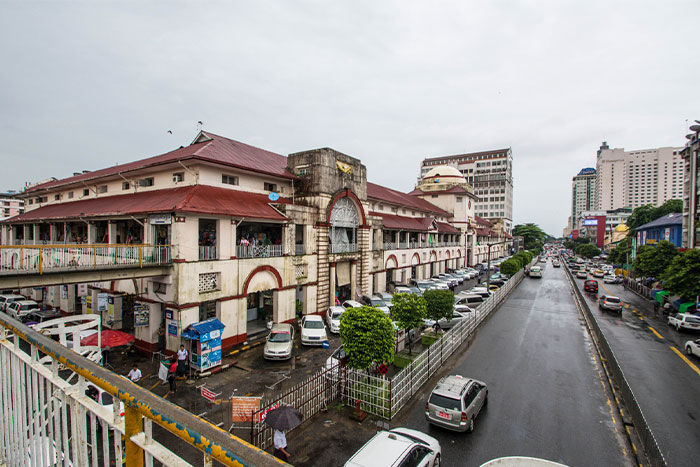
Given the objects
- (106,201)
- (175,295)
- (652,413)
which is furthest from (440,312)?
(106,201)

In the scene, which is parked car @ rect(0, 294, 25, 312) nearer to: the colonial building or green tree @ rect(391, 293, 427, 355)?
the colonial building

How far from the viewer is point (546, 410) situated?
14.1m

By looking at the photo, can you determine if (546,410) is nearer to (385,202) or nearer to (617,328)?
(617,328)

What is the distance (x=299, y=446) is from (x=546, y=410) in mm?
10015

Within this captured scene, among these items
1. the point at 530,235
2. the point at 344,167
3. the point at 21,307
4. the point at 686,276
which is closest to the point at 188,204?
the point at 344,167

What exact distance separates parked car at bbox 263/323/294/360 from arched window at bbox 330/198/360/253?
1036 centimetres

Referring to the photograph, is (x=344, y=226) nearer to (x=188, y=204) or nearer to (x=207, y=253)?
(x=207, y=253)

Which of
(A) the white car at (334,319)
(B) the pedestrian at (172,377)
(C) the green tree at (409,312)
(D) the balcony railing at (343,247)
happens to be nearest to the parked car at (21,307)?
(B) the pedestrian at (172,377)

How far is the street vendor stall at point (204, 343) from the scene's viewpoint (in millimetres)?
16984

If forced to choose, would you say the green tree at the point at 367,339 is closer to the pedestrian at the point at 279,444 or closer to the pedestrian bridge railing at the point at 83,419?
the pedestrian at the point at 279,444

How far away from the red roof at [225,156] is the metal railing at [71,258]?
20.5ft

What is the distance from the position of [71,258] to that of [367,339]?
1343 centimetres

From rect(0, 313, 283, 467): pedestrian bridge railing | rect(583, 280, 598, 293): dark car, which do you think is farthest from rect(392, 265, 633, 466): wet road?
rect(583, 280, 598, 293): dark car

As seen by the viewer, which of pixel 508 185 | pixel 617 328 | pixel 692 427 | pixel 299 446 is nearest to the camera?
pixel 299 446
